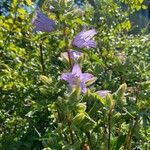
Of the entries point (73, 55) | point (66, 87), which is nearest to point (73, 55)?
point (73, 55)

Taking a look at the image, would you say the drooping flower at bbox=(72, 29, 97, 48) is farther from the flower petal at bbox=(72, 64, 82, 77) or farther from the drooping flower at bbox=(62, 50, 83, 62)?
the flower petal at bbox=(72, 64, 82, 77)

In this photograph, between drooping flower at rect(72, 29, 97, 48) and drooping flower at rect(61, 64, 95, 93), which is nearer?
drooping flower at rect(61, 64, 95, 93)

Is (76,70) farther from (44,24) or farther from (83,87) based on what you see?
(44,24)

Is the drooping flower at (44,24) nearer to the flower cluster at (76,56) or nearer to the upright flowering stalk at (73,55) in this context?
the flower cluster at (76,56)

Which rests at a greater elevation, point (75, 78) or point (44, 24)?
point (44, 24)

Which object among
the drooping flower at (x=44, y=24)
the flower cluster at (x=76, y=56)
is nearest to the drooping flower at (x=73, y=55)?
the flower cluster at (x=76, y=56)

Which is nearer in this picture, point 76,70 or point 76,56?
point 76,70

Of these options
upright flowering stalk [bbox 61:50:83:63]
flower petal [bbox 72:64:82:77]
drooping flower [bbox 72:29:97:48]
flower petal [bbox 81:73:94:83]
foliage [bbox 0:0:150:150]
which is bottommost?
foliage [bbox 0:0:150:150]

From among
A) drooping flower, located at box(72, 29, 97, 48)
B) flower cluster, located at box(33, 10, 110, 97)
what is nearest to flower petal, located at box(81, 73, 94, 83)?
flower cluster, located at box(33, 10, 110, 97)

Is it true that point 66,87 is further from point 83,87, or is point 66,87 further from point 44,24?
point 44,24
